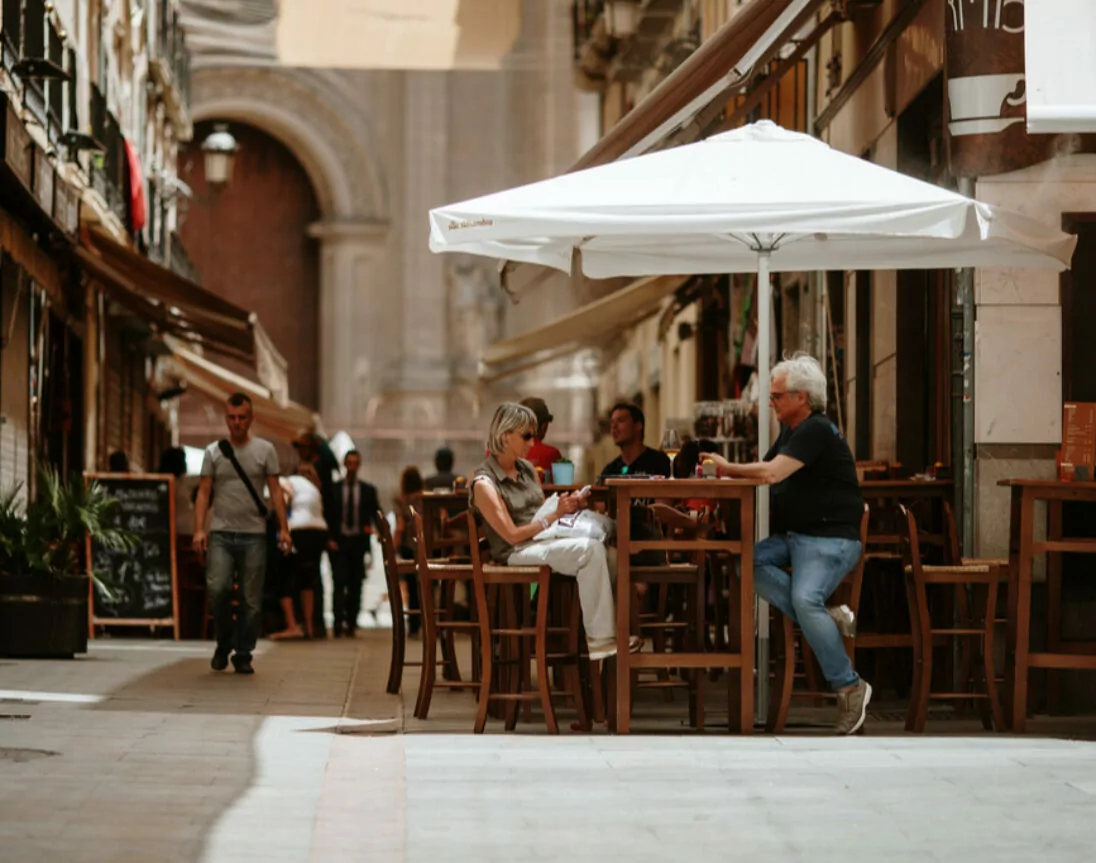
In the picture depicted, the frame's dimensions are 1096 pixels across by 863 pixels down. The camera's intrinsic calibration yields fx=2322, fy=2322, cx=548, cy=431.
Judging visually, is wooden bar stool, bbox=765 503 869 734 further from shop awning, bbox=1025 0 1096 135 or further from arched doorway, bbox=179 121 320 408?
arched doorway, bbox=179 121 320 408

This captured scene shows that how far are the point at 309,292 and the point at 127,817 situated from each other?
36.9 m

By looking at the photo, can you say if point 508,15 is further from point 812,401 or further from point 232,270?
point 812,401

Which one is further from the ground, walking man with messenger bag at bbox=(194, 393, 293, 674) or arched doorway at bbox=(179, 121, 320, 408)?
arched doorway at bbox=(179, 121, 320, 408)

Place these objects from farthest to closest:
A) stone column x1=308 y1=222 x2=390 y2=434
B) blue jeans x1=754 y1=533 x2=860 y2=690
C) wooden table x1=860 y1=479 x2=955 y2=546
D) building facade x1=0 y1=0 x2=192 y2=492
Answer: stone column x1=308 y1=222 x2=390 y2=434
building facade x1=0 y1=0 x2=192 y2=492
wooden table x1=860 y1=479 x2=955 y2=546
blue jeans x1=754 y1=533 x2=860 y2=690

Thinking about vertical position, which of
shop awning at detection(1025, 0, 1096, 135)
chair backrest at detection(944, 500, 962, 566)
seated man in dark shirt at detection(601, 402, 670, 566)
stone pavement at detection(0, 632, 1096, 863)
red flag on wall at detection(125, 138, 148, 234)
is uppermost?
red flag on wall at detection(125, 138, 148, 234)

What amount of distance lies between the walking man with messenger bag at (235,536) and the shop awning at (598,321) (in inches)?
253

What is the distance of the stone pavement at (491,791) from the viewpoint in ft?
22.4

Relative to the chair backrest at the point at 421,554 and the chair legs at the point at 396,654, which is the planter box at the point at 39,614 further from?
the chair backrest at the point at 421,554

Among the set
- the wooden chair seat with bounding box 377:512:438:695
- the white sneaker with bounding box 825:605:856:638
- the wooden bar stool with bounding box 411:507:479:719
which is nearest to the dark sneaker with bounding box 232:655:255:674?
the wooden chair seat with bounding box 377:512:438:695

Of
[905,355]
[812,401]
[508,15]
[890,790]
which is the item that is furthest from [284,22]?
[890,790]

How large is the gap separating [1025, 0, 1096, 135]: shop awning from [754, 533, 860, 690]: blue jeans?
2.21 meters

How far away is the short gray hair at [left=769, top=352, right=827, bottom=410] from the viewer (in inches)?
407

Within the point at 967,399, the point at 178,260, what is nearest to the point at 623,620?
the point at 967,399

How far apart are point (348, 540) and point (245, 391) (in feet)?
29.1
